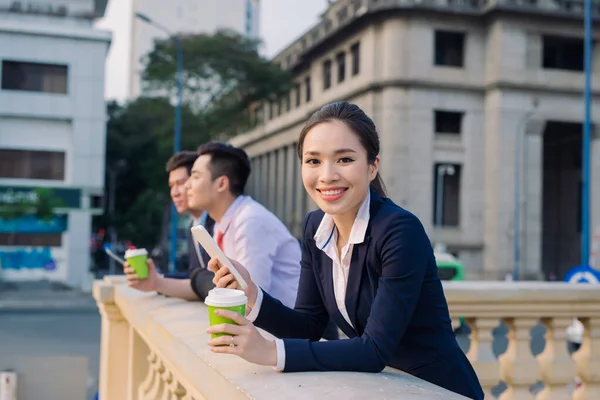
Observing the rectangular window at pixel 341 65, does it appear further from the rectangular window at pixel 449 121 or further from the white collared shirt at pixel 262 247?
the white collared shirt at pixel 262 247

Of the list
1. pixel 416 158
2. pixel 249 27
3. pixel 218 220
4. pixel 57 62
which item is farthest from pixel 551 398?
pixel 249 27

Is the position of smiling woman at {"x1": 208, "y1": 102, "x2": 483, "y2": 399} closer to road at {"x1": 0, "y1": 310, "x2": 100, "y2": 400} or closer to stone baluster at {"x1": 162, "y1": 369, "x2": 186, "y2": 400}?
stone baluster at {"x1": 162, "y1": 369, "x2": 186, "y2": 400}

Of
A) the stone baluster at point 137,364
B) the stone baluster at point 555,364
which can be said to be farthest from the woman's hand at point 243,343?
the stone baluster at point 555,364

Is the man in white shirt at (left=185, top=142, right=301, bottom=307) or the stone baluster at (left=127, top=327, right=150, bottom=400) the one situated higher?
the man in white shirt at (left=185, top=142, right=301, bottom=307)

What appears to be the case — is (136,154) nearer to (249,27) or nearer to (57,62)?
(57,62)

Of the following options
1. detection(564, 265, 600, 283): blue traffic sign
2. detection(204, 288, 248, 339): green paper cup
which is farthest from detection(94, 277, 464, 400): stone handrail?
detection(564, 265, 600, 283): blue traffic sign

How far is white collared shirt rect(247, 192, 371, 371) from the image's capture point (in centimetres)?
204

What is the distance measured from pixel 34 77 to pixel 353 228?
24.2 m

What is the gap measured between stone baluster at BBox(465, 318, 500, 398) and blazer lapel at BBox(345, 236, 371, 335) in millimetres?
1469

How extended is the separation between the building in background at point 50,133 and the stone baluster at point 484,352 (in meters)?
22.2

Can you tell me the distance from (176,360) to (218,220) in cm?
154

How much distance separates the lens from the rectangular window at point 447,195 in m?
32.4

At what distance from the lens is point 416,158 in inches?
1225

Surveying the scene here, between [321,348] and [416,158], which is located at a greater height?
[416,158]
